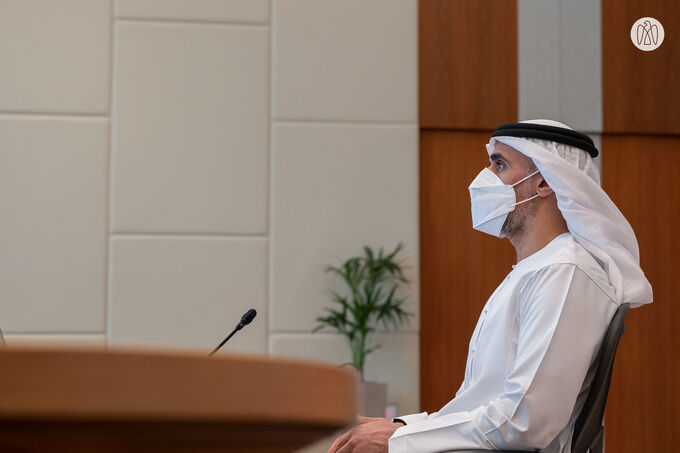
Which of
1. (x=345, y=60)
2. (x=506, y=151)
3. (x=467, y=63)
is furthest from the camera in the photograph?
(x=467, y=63)

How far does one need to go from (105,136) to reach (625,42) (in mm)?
3106

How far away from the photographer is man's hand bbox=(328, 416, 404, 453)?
1771 millimetres

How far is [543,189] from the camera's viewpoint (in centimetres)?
213

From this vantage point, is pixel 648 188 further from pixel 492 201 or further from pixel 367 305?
pixel 492 201

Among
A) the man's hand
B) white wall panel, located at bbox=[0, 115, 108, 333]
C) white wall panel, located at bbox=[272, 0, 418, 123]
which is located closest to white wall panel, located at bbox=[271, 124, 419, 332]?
white wall panel, located at bbox=[272, 0, 418, 123]

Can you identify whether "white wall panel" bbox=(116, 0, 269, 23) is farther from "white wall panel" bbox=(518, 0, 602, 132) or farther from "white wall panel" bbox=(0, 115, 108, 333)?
"white wall panel" bbox=(518, 0, 602, 132)

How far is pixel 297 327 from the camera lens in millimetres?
4512

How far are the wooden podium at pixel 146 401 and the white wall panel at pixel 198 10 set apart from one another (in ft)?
14.6

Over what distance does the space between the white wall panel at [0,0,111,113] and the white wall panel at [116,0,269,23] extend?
14 cm

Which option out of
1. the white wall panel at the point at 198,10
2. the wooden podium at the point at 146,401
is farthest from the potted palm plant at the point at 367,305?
the wooden podium at the point at 146,401

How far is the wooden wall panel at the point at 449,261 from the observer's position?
465 cm

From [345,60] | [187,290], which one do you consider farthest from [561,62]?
[187,290]

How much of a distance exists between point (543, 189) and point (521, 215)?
0.09 metres

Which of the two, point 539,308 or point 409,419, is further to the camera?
point 409,419
